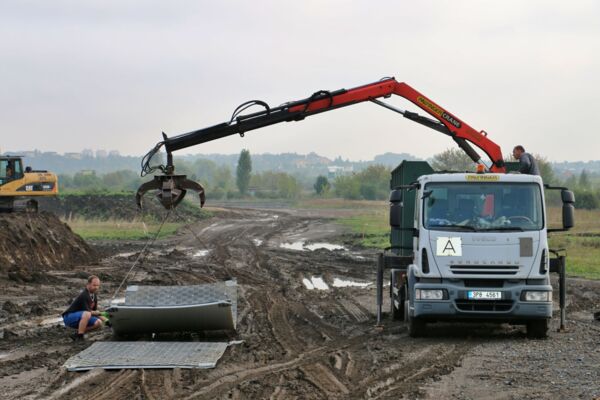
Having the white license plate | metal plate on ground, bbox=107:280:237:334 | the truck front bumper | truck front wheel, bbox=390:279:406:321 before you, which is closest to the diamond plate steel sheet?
metal plate on ground, bbox=107:280:237:334

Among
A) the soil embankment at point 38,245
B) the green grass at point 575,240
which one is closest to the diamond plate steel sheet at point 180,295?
the soil embankment at point 38,245

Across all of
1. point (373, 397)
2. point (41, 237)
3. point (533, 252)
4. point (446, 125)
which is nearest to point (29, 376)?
point (373, 397)

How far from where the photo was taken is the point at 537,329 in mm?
13531

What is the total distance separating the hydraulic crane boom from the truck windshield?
247 centimetres

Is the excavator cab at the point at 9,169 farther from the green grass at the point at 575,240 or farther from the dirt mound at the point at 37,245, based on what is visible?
the green grass at the point at 575,240

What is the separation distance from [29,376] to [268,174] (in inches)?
5354

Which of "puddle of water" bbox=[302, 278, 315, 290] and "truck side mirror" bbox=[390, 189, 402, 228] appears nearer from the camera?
"truck side mirror" bbox=[390, 189, 402, 228]

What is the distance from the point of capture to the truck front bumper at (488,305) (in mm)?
12977

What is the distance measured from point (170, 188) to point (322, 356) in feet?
12.1

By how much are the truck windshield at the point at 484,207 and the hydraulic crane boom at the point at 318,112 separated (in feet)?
8.11

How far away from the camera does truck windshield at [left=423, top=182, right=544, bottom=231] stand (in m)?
13.2

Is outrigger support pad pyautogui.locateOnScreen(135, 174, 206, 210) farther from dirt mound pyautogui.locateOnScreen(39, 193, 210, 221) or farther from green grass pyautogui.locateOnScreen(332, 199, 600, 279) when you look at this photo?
dirt mound pyautogui.locateOnScreen(39, 193, 210, 221)

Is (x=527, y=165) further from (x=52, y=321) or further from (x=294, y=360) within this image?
(x=52, y=321)

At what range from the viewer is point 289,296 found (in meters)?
20.8
